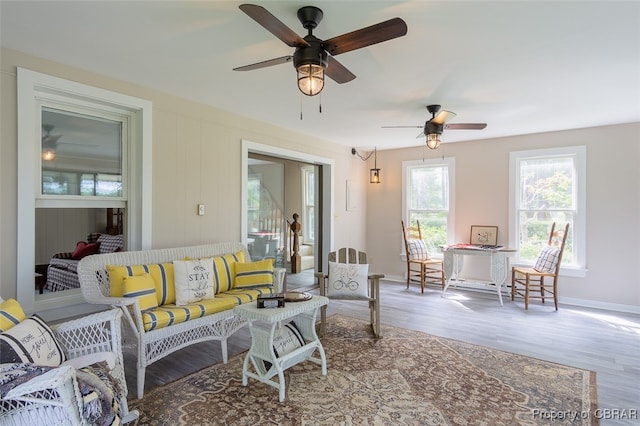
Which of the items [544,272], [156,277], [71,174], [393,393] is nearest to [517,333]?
[544,272]

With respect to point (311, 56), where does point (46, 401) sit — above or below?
below

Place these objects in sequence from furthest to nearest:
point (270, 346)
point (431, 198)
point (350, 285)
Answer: point (431, 198) → point (350, 285) → point (270, 346)

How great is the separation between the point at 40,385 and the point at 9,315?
716mm

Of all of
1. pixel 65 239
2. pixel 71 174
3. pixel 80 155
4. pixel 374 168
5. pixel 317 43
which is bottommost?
pixel 65 239

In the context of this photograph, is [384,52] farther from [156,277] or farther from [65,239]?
[65,239]

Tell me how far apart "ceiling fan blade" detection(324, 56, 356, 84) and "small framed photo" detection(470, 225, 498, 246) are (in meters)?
4.18

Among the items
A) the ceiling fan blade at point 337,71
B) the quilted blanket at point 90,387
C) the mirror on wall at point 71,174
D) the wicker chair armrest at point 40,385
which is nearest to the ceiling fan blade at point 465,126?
the ceiling fan blade at point 337,71

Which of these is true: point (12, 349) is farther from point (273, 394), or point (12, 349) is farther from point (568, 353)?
point (568, 353)

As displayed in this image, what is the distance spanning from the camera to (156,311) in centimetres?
268

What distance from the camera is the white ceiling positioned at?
2.06 metres

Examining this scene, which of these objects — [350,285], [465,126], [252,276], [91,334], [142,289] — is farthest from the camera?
[465,126]

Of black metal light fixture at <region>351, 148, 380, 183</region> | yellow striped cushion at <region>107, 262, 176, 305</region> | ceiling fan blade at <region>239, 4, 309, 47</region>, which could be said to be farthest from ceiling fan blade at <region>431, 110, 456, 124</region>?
yellow striped cushion at <region>107, 262, 176, 305</region>

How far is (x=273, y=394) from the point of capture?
245cm

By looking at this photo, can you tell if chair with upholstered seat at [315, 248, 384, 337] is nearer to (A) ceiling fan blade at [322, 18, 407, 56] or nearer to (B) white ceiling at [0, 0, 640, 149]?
(B) white ceiling at [0, 0, 640, 149]
